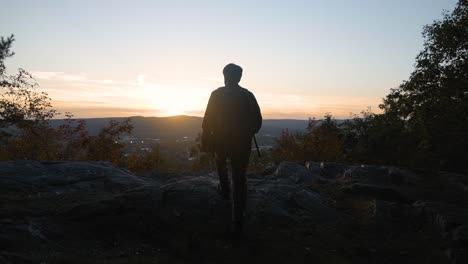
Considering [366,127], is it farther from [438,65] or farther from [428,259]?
[428,259]

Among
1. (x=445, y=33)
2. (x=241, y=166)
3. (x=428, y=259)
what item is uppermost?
(x=445, y=33)

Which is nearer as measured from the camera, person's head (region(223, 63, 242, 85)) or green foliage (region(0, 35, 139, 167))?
person's head (region(223, 63, 242, 85))

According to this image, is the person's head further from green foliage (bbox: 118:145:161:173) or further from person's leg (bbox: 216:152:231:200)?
green foliage (bbox: 118:145:161:173)

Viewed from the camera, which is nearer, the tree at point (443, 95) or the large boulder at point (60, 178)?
the large boulder at point (60, 178)

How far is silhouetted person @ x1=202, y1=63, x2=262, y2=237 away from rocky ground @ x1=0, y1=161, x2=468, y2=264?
3.83ft

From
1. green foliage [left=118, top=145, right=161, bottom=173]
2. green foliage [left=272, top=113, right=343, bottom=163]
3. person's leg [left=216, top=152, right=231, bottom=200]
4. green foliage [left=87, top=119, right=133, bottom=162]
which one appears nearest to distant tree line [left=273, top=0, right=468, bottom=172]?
green foliage [left=272, top=113, right=343, bottom=163]

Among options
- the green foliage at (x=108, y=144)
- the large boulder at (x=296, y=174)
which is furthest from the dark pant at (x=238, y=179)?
the green foliage at (x=108, y=144)

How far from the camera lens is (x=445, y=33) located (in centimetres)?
2883

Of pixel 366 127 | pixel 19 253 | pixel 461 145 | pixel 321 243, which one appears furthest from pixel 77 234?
pixel 366 127

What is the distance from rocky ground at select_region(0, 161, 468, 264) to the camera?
6953 millimetres

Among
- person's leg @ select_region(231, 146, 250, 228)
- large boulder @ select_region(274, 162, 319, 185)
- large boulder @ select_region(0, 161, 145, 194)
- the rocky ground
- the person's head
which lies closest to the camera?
the rocky ground

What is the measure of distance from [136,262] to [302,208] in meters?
5.00

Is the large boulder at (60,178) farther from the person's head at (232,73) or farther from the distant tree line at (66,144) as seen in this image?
the distant tree line at (66,144)

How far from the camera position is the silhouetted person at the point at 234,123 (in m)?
7.95
